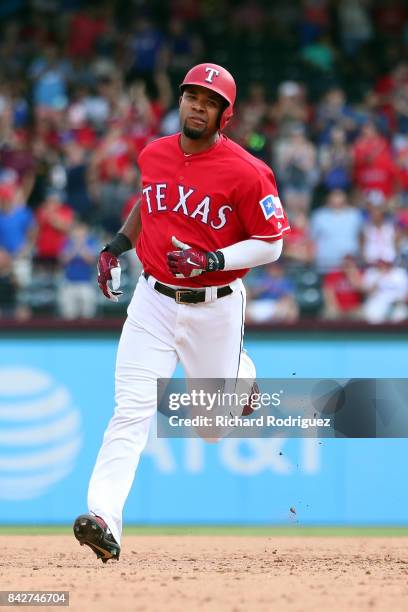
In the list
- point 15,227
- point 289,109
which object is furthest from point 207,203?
point 289,109

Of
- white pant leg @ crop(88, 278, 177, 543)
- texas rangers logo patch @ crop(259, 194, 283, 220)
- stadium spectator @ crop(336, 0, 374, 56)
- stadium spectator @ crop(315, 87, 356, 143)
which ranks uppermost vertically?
stadium spectator @ crop(336, 0, 374, 56)

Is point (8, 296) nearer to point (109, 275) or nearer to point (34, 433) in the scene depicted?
point (34, 433)

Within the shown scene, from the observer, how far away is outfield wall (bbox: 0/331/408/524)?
10.6 m

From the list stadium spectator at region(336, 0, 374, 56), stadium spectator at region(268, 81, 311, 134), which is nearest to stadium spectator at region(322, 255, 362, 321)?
stadium spectator at region(268, 81, 311, 134)

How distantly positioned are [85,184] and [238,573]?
26.0ft

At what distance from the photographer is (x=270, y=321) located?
10977 mm

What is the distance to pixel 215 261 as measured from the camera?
263 inches

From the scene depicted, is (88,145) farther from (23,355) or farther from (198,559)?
(198,559)

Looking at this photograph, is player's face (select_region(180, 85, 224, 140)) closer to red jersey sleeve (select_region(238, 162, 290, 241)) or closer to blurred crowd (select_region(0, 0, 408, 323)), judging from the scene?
red jersey sleeve (select_region(238, 162, 290, 241))

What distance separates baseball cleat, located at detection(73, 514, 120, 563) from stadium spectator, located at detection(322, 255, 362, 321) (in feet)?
16.7

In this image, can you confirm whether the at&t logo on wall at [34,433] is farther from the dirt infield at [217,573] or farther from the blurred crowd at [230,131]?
the dirt infield at [217,573]

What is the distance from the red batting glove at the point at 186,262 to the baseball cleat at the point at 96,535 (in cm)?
137

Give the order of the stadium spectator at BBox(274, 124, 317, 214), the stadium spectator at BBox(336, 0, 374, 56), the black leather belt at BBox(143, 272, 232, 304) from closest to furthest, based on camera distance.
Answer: the black leather belt at BBox(143, 272, 232, 304), the stadium spectator at BBox(274, 124, 317, 214), the stadium spectator at BBox(336, 0, 374, 56)

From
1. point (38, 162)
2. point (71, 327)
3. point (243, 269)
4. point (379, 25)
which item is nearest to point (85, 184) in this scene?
point (38, 162)
